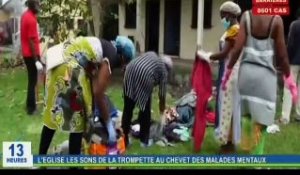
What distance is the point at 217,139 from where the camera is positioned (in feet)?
13.4

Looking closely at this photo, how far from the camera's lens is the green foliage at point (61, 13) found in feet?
11.9

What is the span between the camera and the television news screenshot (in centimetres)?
352

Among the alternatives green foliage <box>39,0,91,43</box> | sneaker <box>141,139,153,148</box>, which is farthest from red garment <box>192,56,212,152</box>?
green foliage <box>39,0,91,43</box>

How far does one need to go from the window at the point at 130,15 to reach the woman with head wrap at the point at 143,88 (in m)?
0.33

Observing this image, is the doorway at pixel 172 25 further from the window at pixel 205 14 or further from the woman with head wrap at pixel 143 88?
the woman with head wrap at pixel 143 88

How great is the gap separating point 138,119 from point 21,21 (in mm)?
1026

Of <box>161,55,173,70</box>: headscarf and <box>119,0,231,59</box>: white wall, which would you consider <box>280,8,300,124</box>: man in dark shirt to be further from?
<box>161,55,173,70</box>: headscarf

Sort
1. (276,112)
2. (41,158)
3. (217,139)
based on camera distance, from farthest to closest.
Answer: (217,139), (276,112), (41,158)

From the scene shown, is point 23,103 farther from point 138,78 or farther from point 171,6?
point 171,6

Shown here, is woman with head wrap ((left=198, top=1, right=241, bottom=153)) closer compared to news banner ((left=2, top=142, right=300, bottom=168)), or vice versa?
news banner ((left=2, top=142, right=300, bottom=168))

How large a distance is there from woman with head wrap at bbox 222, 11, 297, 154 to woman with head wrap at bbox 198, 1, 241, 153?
0.05 meters

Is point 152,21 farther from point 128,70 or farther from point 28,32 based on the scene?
point 28,32

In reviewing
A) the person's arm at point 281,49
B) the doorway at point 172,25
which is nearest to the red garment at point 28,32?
the doorway at point 172,25

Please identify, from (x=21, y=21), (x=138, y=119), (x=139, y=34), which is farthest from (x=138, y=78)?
(x=21, y=21)
